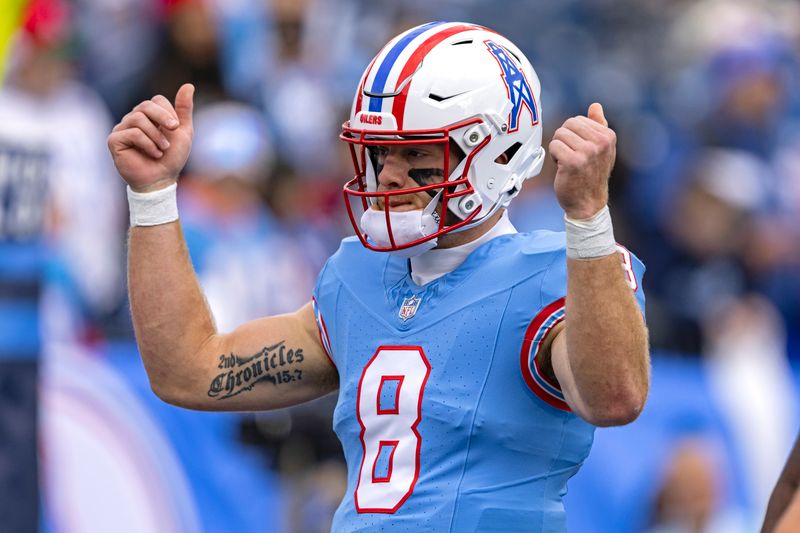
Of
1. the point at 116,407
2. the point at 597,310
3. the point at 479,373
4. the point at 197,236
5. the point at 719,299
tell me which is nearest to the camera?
the point at 597,310

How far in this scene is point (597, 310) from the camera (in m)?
3.25

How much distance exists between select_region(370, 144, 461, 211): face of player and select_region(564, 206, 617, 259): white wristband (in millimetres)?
497

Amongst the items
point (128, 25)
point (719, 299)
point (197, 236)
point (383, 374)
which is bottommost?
point (719, 299)

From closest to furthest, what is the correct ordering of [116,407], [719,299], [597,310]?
[597,310]
[116,407]
[719,299]

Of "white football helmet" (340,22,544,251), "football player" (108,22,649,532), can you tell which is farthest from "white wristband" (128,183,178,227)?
"white football helmet" (340,22,544,251)

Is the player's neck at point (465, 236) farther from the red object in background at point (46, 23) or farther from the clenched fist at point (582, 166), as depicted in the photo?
the red object in background at point (46, 23)

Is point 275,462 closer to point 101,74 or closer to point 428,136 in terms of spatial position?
point 101,74

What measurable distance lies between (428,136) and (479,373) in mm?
567

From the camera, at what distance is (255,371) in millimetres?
4027

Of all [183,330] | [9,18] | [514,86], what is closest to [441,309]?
[514,86]

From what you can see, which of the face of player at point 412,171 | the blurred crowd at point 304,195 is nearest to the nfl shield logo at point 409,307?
the face of player at point 412,171

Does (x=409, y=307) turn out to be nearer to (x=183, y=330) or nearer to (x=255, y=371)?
(x=255, y=371)

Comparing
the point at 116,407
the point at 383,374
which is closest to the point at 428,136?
the point at 383,374

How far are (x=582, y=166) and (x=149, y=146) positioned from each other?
3.91 ft
